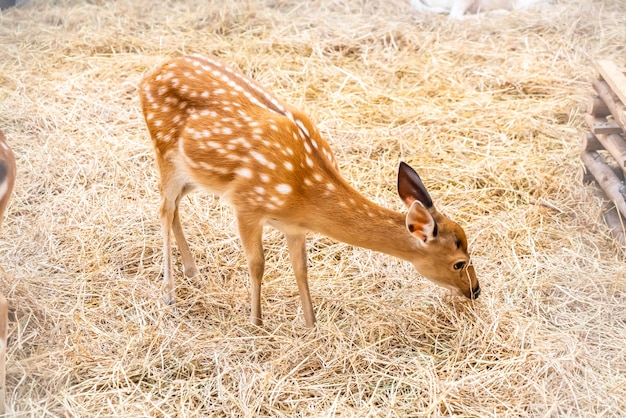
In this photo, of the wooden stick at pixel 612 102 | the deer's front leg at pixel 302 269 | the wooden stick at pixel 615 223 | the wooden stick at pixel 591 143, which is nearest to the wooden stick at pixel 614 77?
the wooden stick at pixel 612 102

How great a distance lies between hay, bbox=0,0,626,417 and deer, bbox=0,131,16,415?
0.09 metres

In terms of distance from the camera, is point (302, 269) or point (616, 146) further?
point (616, 146)

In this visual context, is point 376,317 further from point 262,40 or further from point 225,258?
point 262,40

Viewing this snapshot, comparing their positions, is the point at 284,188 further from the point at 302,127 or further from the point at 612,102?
the point at 612,102

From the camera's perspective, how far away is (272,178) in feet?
11.4

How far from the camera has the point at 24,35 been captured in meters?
5.42

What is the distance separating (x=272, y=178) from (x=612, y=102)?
2.18 meters

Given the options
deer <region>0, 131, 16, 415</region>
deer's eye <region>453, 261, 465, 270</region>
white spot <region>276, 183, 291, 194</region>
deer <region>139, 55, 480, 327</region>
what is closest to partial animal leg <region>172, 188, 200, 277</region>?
deer <region>139, 55, 480, 327</region>

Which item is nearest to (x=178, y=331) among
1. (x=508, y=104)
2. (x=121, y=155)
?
(x=121, y=155)

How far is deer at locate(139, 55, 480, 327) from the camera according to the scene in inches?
136

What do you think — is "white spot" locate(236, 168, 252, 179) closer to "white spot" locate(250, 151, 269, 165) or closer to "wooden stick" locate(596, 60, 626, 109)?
"white spot" locate(250, 151, 269, 165)

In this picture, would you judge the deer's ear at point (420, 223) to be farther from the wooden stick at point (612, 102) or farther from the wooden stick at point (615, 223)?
the wooden stick at point (612, 102)

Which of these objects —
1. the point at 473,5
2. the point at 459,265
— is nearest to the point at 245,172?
the point at 459,265

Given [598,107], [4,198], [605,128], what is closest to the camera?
[4,198]
